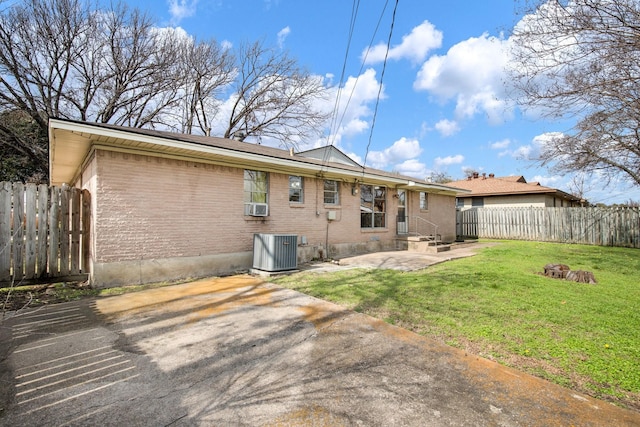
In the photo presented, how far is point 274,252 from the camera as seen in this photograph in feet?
26.1

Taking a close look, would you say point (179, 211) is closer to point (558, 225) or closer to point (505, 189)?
point (558, 225)

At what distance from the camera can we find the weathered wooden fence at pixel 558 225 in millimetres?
15391

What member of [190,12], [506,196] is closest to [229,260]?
[190,12]

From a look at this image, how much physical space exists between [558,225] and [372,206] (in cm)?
1192

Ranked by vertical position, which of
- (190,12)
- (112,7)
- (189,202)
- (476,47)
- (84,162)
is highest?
(112,7)

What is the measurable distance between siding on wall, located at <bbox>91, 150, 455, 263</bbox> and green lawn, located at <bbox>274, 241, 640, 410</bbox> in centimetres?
225

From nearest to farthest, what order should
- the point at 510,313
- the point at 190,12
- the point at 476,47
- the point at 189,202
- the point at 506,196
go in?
the point at 510,313
the point at 476,47
the point at 189,202
the point at 190,12
the point at 506,196

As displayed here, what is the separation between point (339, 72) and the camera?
7918 millimetres

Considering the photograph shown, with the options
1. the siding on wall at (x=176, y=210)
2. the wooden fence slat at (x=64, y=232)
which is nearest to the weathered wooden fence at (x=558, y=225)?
the siding on wall at (x=176, y=210)

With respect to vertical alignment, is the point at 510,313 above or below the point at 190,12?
below

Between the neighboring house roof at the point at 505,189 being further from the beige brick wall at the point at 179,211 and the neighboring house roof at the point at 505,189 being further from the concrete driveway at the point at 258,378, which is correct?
the concrete driveway at the point at 258,378

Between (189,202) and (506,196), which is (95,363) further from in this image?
(506,196)

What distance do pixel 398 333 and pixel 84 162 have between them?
9.40 m

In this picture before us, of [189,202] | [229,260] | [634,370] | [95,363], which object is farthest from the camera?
[229,260]
